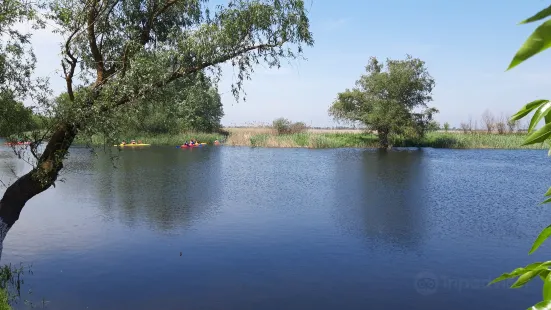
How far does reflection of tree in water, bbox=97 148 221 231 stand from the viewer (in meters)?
16.9

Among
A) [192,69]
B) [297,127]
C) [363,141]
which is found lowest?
[363,141]

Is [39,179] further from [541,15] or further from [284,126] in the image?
[284,126]

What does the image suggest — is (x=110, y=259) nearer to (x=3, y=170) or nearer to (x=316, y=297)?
(x=316, y=297)

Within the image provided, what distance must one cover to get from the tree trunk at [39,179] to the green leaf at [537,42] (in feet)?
31.4

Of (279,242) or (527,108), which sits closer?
(527,108)

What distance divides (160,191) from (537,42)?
22010 millimetres

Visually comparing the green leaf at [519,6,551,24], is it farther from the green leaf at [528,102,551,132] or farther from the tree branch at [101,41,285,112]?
the tree branch at [101,41,285,112]

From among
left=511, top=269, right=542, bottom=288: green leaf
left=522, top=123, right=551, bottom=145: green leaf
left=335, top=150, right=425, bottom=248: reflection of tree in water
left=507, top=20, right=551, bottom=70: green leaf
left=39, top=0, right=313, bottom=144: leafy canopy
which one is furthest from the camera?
left=335, top=150, right=425, bottom=248: reflection of tree in water

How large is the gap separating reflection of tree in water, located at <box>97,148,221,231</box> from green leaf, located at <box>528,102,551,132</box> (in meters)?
15.0

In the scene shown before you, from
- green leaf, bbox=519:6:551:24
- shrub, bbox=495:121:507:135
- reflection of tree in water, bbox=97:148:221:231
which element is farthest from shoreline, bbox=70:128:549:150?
green leaf, bbox=519:6:551:24

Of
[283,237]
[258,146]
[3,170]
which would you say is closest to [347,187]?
[283,237]

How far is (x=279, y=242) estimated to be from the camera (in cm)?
1362

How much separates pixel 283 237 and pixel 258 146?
126 feet

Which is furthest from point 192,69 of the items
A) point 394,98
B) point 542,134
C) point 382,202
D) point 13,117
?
point 394,98
